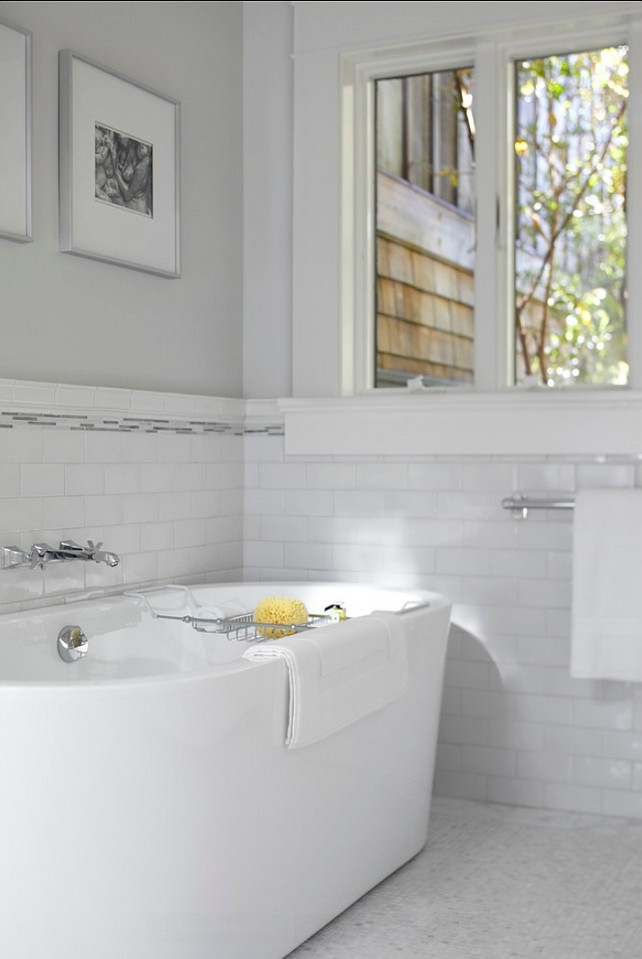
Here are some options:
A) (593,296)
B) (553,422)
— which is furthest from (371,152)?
(553,422)

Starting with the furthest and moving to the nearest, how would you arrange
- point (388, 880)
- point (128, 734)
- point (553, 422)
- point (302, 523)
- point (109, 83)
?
point (302, 523) → point (553, 422) → point (109, 83) → point (388, 880) → point (128, 734)

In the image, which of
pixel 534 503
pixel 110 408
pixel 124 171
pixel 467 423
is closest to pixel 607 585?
pixel 534 503

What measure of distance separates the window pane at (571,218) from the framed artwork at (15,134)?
163cm

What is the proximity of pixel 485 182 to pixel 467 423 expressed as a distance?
0.80 metres

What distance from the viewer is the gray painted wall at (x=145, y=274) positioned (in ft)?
10.1

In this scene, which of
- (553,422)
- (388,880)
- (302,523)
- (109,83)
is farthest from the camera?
(302,523)

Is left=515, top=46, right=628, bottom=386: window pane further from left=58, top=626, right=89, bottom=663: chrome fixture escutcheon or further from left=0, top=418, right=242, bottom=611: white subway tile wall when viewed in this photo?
left=58, top=626, right=89, bottom=663: chrome fixture escutcheon

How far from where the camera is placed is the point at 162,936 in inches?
86.4

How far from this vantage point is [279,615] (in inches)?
126

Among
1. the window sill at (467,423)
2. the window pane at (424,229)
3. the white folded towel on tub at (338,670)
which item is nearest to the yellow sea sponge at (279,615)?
the white folded towel on tub at (338,670)

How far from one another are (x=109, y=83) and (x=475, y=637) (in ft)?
6.67

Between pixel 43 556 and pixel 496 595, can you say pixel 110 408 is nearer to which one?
pixel 43 556

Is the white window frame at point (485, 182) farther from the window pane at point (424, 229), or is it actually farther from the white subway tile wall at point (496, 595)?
the white subway tile wall at point (496, 595)

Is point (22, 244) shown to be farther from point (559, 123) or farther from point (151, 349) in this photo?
point (559, 123)
